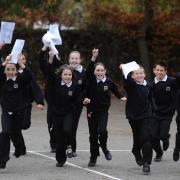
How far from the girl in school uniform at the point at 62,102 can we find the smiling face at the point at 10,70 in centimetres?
63

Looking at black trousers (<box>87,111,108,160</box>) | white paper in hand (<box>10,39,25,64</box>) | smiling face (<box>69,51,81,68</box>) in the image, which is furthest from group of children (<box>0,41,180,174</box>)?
smiling face (<box>69,51,81,68</box>)

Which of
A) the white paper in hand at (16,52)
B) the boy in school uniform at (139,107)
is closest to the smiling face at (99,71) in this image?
the boy in school uniform at (139,107)

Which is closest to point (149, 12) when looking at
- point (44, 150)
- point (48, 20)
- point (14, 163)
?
point (48, 20)

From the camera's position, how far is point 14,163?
12438mm

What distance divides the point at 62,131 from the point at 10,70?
4.29 feet

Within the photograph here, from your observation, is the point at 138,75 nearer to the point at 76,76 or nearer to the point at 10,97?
the point at 76,76

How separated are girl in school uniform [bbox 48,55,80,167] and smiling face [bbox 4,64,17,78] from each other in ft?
2.07

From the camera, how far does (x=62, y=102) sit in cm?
1191

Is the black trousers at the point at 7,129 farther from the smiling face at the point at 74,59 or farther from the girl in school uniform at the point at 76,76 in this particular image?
the smiling face at the point at 74,59

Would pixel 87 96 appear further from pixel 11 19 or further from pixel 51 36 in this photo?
pixel 11 19

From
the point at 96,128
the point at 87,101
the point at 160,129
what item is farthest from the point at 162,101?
the point at 87,101

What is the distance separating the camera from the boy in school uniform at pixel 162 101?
12.6 m

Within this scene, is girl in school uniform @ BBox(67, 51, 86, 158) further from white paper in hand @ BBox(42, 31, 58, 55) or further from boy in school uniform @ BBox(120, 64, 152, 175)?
boy in school uniform @ BBox(120, 64, 152, 175)

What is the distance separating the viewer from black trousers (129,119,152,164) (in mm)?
11453
